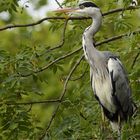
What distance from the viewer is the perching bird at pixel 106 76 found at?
5340 mm

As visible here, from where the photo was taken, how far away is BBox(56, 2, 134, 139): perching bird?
5340 mm

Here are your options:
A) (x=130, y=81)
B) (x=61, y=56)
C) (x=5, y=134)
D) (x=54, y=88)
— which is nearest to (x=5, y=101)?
(x=5, y=134)

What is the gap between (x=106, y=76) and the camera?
18.1 ft

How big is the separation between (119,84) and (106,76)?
0.62ft

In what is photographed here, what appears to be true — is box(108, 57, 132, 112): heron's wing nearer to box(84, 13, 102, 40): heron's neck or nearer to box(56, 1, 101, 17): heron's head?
box(84, 13, 102, 40): heron's neck

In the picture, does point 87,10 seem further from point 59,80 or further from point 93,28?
point 59,80

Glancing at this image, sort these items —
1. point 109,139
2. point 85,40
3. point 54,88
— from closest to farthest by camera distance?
point 109,139
point 85,40
point 54,88

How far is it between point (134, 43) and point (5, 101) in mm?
1398

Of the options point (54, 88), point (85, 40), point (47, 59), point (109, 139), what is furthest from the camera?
point (54, 88)

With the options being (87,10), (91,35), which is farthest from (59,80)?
(87,10)

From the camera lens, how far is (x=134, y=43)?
4.77m

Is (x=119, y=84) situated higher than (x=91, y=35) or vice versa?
(x=91, y=35)

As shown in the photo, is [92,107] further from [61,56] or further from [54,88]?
[54,88]

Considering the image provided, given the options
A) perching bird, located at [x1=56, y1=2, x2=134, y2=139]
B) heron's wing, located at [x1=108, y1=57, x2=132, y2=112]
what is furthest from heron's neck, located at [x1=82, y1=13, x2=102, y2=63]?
heron's wing, located at [x1=108, y1=57, x2=132, y2=112]
